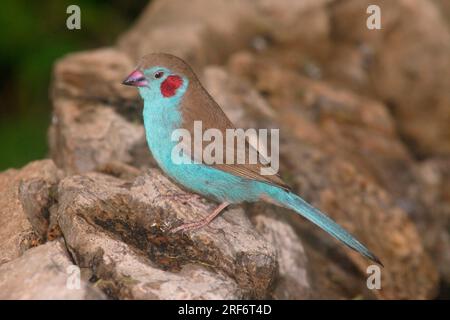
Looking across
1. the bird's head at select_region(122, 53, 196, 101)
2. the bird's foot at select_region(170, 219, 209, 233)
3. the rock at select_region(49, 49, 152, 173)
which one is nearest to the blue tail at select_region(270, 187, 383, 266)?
the bird's foot at select_region(170, 219, 209, 233)

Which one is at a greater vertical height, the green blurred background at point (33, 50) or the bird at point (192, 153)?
the green blurred background at point (33, 50)

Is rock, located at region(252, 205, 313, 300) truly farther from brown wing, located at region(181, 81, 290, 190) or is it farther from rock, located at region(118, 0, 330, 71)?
rock, located at region(118, 0, 330, 71)

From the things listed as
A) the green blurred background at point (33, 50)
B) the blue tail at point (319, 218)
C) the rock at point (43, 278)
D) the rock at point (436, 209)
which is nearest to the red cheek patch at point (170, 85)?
the blue tail at point (319, 218)

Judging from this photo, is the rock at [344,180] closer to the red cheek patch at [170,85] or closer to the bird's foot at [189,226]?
the bird's foot at [189,226]

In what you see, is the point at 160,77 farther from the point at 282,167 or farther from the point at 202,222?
the point at 282,167

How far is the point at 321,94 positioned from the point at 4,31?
3345 mm

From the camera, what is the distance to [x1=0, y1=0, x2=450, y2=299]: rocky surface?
4.02m

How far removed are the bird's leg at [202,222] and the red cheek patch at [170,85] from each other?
743mm

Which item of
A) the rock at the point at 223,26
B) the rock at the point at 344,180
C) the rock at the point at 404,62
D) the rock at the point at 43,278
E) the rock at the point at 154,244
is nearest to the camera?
the rock at the point at 43,278

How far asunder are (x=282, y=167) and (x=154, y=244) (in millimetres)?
1880

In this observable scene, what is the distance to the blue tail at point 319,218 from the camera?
4445mm

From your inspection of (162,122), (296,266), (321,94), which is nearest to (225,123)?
(162,122)

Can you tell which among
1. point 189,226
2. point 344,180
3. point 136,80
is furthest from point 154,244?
point 344,180
